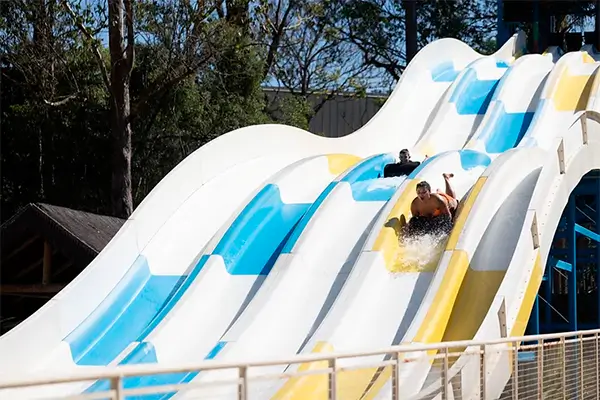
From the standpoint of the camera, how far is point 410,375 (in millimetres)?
6809

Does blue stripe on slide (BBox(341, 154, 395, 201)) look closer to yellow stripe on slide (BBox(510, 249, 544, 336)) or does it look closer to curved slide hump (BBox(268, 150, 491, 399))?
curved slide hump (BBox(268, 150, 491, 399))

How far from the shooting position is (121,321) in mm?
10344

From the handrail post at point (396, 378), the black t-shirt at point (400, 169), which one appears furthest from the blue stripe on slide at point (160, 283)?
the handrail post at point (396, 378)

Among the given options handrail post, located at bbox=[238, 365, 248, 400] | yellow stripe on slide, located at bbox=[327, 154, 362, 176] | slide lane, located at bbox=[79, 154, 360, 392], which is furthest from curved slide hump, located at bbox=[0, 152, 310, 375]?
handrail post, located at bbox=[238, 365, 248, 400]

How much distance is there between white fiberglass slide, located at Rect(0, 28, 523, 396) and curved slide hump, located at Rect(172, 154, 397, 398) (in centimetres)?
83

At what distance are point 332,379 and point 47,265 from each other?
755 centimetres

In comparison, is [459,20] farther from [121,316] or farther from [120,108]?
[121,316]

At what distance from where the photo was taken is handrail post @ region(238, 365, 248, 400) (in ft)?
17.4

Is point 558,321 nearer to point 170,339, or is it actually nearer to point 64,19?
point 170,339

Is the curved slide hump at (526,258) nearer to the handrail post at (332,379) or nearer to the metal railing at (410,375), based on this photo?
the metal railing at (410,375)

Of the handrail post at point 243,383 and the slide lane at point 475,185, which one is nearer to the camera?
the handrail post at point 243,383

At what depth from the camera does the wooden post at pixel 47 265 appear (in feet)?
42.2

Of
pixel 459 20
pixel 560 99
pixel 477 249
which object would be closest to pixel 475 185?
pixel 477 249

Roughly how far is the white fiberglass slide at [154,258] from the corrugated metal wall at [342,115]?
56.2 feet
